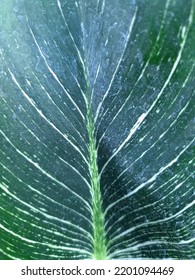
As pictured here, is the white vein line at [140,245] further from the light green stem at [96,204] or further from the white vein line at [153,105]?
the white vein line at [153,105]

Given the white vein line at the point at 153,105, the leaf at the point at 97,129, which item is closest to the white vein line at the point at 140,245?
the leaf at the point at 97,129

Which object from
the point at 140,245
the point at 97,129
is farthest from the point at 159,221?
the point at 97,129

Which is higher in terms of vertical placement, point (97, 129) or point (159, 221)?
point (97, 129)

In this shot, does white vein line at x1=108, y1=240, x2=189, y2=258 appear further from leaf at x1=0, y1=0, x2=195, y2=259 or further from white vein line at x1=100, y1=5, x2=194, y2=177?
white vein line at x1=100, y1=5, x2=194, y2=177

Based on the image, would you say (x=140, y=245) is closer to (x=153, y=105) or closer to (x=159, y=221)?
(x=159, y=221)

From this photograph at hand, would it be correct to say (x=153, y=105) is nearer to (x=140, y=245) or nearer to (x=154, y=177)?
(x=154, y=177)

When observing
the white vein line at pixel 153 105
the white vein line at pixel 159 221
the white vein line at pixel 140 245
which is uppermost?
the white vein line at pixel 153 105

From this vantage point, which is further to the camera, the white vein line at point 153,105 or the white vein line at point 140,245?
the white vein line at point 140,245

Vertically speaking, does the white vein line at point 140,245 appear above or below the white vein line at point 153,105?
below

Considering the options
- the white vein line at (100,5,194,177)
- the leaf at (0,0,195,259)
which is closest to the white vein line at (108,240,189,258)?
the leaf at (0,0,195,259)

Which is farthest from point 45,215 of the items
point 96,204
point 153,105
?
point 153,105
